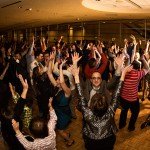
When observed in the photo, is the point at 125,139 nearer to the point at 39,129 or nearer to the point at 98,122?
the point at 98,122

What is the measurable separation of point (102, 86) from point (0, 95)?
60.0 inches

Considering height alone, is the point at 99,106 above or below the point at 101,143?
above

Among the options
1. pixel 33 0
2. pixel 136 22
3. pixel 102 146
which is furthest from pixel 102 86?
pixel 136 22

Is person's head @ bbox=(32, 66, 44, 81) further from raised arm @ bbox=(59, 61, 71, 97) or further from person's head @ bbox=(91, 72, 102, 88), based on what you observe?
person's head @ bbox=(91, 72, 102, 88)

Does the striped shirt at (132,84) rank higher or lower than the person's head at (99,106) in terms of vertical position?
lower

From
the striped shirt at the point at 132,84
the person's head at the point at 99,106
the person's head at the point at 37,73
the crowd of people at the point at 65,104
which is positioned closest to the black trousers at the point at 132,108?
the crowd of people at the point at 65,104

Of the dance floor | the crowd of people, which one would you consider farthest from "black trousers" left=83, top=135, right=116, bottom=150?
the dance floor

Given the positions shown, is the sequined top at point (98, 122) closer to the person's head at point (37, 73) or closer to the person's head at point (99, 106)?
the person's head at point (99, 106)

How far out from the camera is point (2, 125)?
3459 mm

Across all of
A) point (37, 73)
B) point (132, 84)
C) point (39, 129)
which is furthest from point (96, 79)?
point (37, 73)

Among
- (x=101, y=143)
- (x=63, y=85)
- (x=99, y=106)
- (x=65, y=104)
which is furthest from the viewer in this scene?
(x=65, y=104)

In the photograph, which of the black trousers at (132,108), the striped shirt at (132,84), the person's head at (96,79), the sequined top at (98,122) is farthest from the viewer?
the black trousers at (132,108)

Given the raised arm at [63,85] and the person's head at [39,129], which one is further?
the raised arm at [63,85]

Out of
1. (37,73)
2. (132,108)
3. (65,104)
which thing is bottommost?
(132,108)
